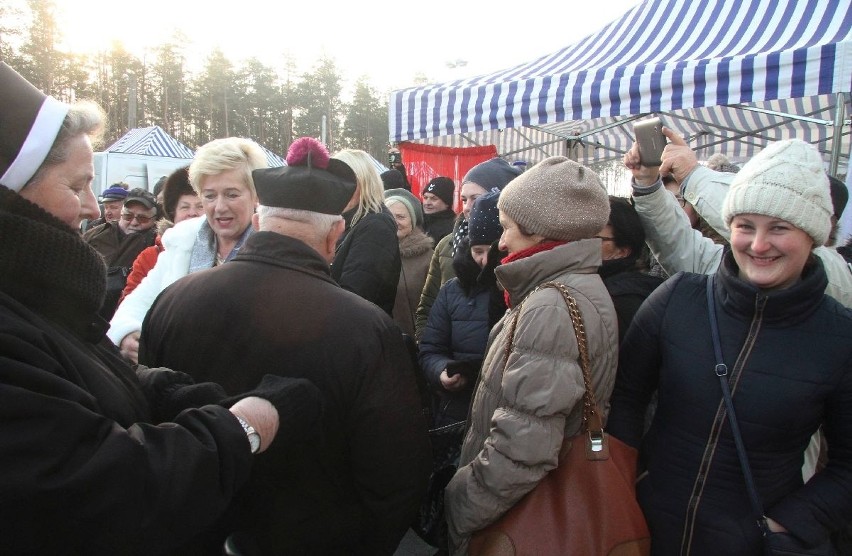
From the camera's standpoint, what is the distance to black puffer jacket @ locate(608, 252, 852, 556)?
1.66m

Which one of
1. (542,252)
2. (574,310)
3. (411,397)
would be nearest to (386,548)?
(411,397)

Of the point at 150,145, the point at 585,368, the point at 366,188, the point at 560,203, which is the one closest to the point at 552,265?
the point at 560,203

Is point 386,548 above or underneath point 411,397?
underneath

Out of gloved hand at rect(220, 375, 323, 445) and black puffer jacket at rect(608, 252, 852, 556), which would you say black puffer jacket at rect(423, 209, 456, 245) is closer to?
black puffer jacket at rect(608, 252, 852, 556)

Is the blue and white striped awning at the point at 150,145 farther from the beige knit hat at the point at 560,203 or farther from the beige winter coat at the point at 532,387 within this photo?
the beige winter coat at the point at 532,387

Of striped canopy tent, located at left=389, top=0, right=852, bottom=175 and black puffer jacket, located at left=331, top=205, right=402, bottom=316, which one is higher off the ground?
striped canopy tent, located at left=389, top=0, right=852, bottom=175

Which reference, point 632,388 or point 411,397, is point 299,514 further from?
point 632,388

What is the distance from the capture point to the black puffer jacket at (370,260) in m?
3.35

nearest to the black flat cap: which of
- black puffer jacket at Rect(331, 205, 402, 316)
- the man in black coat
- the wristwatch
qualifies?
the man in black coat

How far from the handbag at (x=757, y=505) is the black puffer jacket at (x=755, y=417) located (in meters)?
0.02

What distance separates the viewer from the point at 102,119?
1.44 metres

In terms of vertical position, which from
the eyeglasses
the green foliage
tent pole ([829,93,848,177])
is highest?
the green foliage

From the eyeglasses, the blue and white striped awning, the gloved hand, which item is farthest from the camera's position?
the blue and white striped awning

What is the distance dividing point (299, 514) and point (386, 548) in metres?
0.32
